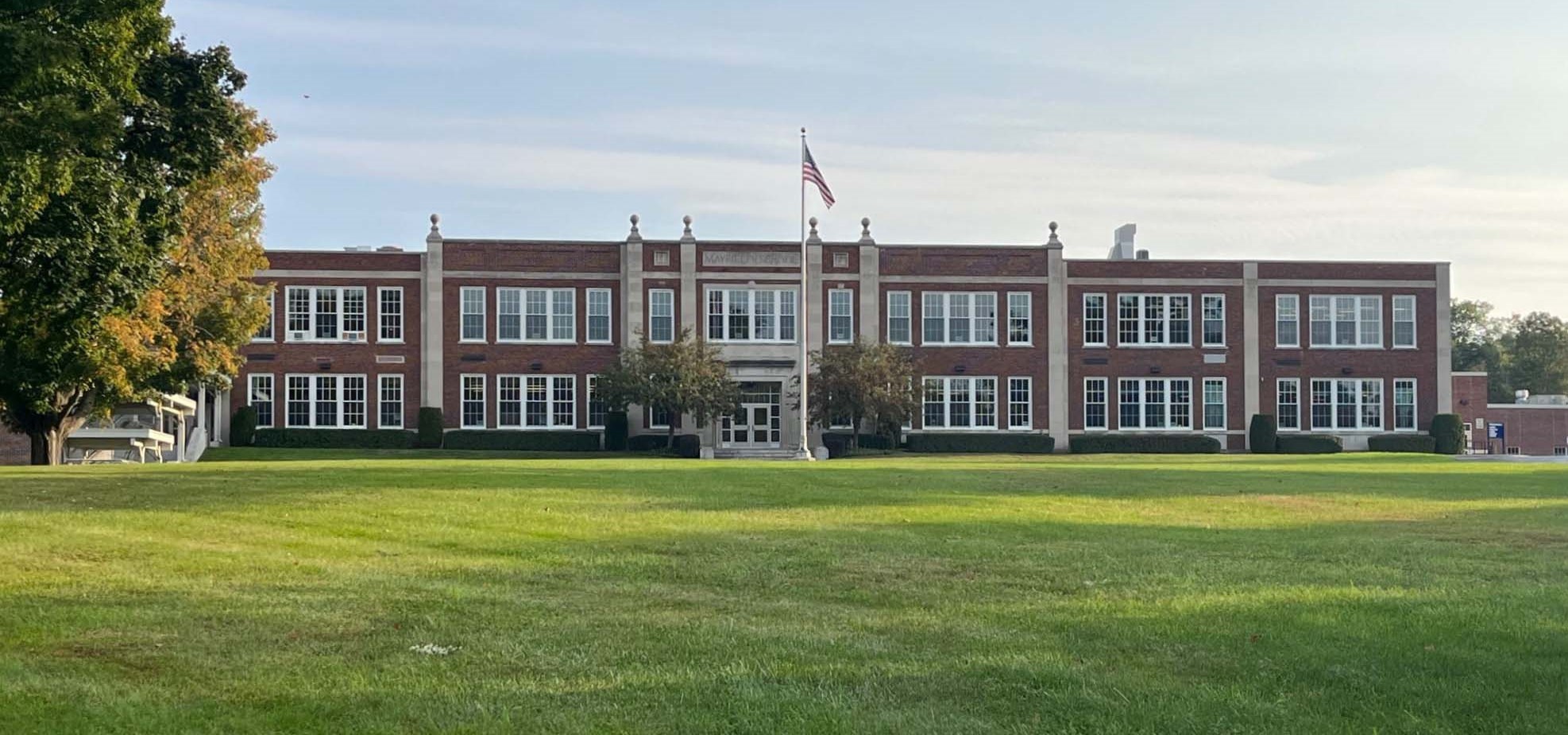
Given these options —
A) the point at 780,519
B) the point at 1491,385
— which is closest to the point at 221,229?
the point at 780,519

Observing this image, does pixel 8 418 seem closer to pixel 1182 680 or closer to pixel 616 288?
pixel 616 288

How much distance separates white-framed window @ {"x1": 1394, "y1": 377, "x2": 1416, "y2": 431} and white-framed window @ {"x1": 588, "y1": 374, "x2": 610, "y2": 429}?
33.7 metres

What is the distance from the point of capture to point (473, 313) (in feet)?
196

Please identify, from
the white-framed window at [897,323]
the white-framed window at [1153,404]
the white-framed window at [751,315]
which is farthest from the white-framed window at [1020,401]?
the white-framed window at [751,315]

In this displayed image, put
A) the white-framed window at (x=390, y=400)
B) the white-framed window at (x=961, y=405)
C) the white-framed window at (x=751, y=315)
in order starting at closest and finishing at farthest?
the white-framed window at (x=390, y=400) → the white-framed window at (x=751, y=315) → the white-framed window at (x=961, y=405)

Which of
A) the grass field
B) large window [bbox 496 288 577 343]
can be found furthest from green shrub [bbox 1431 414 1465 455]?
the grass field

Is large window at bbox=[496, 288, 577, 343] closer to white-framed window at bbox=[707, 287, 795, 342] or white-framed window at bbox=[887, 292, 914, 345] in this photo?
white-framed window at bbox=[707, 287, 795, 342]

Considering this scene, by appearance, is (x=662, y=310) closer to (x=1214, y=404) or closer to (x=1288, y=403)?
(x=1214, y=404)

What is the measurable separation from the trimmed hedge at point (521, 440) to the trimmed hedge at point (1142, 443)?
19748mm

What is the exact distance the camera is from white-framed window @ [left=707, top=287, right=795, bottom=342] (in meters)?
60.2

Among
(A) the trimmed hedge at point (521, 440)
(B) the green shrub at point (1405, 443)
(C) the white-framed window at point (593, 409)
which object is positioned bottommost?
(B) the green shrub at point (1405, 443)

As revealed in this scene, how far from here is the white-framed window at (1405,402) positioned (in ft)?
208

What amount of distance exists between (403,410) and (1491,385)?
8326 centimetres

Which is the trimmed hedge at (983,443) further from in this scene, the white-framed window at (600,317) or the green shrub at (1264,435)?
the white-framed window at (600,317)
